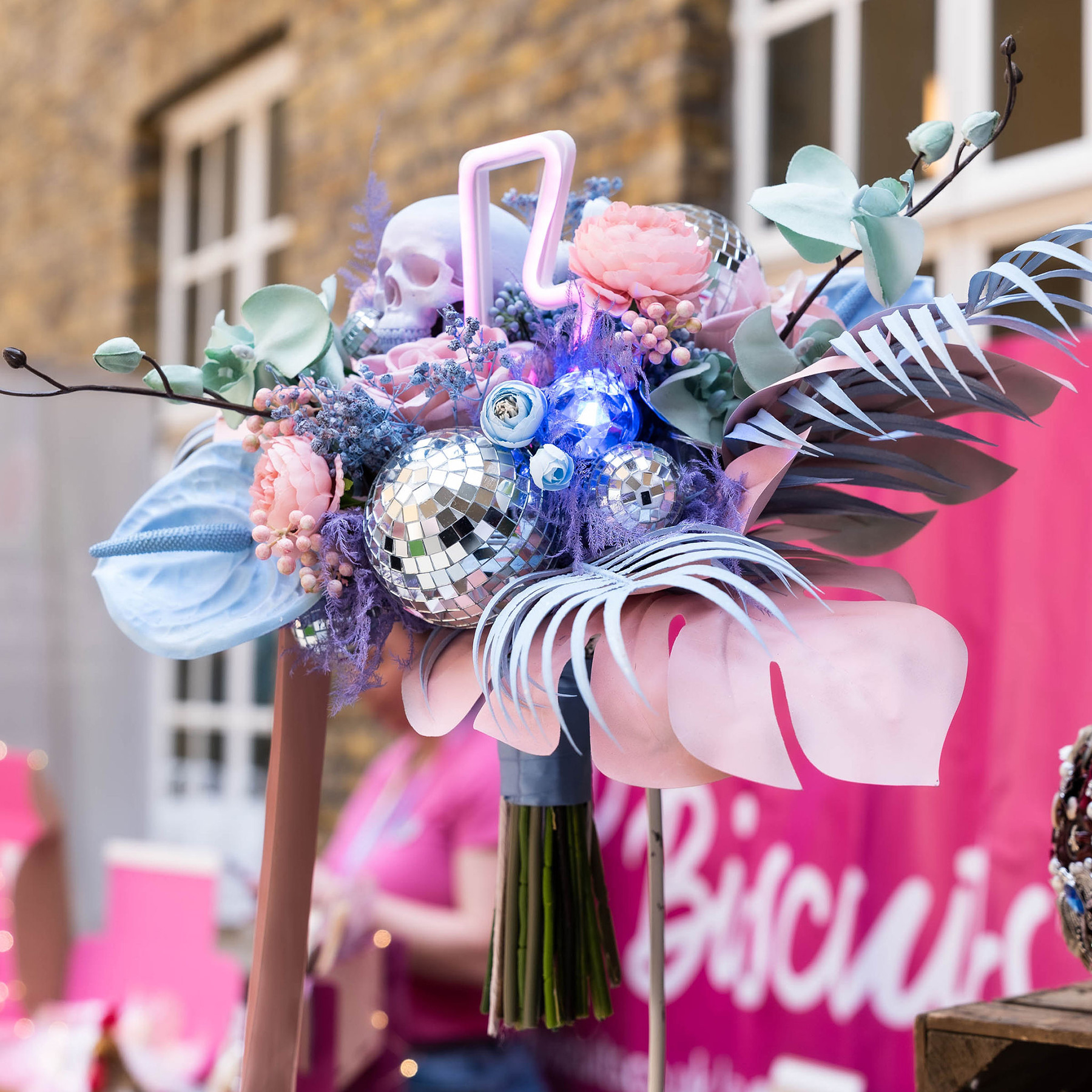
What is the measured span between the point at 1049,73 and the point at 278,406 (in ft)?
4.87

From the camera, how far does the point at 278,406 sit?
0.65 m

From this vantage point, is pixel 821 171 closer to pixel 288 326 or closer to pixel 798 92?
pixel 288 326

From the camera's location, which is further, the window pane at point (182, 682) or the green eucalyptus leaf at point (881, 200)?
the window pane at point (182, 682)

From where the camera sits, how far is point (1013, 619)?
135 centimetres

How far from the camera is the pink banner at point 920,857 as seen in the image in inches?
51.5

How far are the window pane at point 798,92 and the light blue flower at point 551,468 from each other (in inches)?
63.6

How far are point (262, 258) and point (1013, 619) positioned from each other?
2689mm

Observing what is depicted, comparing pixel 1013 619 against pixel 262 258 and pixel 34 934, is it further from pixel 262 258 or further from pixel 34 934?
pixel 262 258

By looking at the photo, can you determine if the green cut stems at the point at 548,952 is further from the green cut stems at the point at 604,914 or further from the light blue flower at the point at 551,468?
the light blue flower at the point at 551,468

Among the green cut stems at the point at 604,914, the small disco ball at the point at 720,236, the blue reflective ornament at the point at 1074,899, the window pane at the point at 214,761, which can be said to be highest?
the small disco ball at the point at 720,236

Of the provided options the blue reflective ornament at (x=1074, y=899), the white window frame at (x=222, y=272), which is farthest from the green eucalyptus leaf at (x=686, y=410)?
the white window frame at (x=222, y=272)

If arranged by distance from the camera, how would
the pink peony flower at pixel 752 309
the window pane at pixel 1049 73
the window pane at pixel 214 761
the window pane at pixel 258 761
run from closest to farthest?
the pink peony flower at pixel 752 309, the window pane at pixel 1049 73, the window pane at pixel 258 761, the window pane at pixel 214 761

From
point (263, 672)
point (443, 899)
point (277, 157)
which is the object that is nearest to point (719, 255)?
point (443, 899)

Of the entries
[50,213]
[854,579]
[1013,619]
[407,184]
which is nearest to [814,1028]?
[1013,619]
